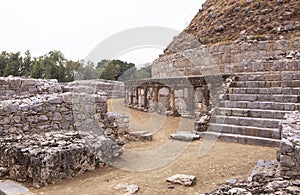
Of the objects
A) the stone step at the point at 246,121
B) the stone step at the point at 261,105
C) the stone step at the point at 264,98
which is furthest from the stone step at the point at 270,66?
the stone step at the point at 246,121

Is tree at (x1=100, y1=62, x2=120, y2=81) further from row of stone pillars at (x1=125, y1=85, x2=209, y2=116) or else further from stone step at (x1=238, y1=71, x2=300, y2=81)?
stone step at (x1=238, y1=71, x2=300, y2=81)

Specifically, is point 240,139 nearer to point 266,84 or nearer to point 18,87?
point 266,84

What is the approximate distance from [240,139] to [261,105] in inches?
41.4

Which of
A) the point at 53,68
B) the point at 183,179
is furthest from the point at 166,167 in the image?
the point at 53,68

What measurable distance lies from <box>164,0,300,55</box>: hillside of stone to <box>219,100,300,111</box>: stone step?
3.82 m

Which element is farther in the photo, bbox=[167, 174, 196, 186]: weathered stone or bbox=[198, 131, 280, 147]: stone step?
bbox=[198, 131, 280, 147]: stone step

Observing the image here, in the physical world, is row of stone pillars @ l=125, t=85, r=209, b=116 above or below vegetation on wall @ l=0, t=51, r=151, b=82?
below

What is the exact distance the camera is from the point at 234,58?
955 centimetres

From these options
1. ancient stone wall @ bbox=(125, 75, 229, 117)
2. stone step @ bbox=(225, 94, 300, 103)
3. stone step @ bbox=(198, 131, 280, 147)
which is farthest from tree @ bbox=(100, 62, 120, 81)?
stone step @ bbox=(198, 131, 280, 147)

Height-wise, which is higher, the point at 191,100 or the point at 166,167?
the point at 191,100

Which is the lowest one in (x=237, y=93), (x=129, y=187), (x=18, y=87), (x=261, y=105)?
(x=129, y=187)

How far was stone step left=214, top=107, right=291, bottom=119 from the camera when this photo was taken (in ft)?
18.8

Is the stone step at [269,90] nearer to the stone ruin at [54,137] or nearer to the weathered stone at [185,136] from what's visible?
the weathered stone at [185,136]

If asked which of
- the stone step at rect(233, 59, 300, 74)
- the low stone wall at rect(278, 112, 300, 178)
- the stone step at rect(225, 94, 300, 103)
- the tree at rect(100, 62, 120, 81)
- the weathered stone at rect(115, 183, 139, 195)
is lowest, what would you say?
the weathered stone at rect(115, 183, 139, 195)
